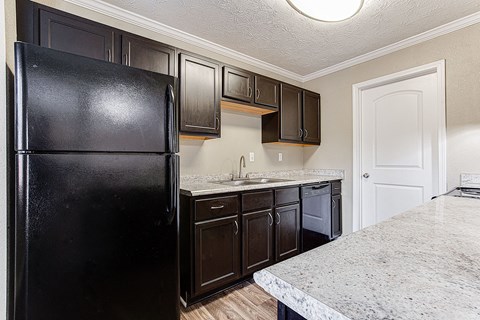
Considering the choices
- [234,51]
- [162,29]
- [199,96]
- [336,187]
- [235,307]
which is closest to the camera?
[235,307]

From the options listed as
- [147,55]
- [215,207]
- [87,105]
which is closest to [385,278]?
[87,105]

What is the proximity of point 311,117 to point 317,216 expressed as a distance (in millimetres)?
1354

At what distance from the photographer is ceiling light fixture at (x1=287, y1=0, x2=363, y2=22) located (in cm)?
150

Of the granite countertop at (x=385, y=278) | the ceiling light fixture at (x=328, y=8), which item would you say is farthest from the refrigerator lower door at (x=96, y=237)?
the ceiling light fixture at (x=328, y=8)

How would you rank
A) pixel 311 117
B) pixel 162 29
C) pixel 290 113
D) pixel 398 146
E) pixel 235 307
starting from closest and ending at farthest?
1. pixel 235 307
2. pixel 162 29
3. pixel 398 146
4. pixel 290 113
5. pixel 311 117

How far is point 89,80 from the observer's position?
1131 millimetres

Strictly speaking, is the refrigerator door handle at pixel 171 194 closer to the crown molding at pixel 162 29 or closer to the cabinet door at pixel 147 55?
the cabinet door at pixel 147 55

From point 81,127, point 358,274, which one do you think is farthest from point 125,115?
point 358,274

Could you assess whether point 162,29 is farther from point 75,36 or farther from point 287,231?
point 287,231

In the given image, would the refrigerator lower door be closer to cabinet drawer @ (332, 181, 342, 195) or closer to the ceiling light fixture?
the ceiling light fixture

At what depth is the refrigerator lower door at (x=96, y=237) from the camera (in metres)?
1.00

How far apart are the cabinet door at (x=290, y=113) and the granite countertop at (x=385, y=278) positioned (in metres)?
2.22

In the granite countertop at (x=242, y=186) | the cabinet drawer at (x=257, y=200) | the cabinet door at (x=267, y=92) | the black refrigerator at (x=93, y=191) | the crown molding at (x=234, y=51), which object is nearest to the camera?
the black refrigerator at (x=93, y=191)

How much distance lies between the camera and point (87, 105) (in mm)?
1123
